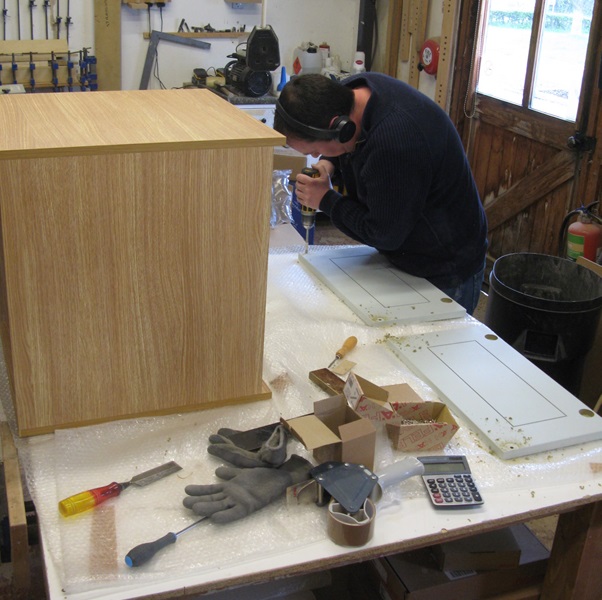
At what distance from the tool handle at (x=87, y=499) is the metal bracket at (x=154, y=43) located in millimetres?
3382

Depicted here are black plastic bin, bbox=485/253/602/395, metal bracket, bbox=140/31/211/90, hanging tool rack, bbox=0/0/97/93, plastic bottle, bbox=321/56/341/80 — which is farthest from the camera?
plastic bottle, bbox=321/56/341/80

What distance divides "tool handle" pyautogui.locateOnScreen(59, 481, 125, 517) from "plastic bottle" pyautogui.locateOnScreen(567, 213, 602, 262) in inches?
94.9

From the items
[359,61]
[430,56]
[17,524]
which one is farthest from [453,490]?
[359,61]

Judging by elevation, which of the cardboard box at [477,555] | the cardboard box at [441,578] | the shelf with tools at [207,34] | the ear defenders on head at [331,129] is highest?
the shelf with tools at [207,34]

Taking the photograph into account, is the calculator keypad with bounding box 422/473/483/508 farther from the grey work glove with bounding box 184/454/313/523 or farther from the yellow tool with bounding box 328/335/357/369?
the yellow tool with bounding box 328/335/357/369

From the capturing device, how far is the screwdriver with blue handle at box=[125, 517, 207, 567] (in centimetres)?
104

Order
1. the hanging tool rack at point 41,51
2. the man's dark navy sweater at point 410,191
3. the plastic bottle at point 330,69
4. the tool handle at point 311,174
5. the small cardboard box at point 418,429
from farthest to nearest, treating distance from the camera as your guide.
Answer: the plastic bottle at point 330,69, the hanging tool rack at point 41,51, the tool handle at point 311,174, the man's dark navy sweater at point 410,191, the small cardboard box at point 418,429

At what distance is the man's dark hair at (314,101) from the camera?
5.79 ft

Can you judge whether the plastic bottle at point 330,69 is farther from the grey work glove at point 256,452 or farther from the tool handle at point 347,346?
the grey work glove at point 256,452

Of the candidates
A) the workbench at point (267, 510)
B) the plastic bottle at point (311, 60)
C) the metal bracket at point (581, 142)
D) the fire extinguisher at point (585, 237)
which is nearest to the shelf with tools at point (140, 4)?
the plastic bottle at point (311, 60)

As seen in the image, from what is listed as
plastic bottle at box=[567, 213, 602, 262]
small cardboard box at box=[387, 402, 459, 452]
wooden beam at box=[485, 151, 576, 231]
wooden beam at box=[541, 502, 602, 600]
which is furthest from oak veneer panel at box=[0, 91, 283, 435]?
wooden beam at box=[485, 151, 576, 231]

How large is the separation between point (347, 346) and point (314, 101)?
599mm

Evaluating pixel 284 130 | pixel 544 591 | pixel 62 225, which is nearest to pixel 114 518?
pixel 62 225

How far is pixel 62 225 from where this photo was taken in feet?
3.78
